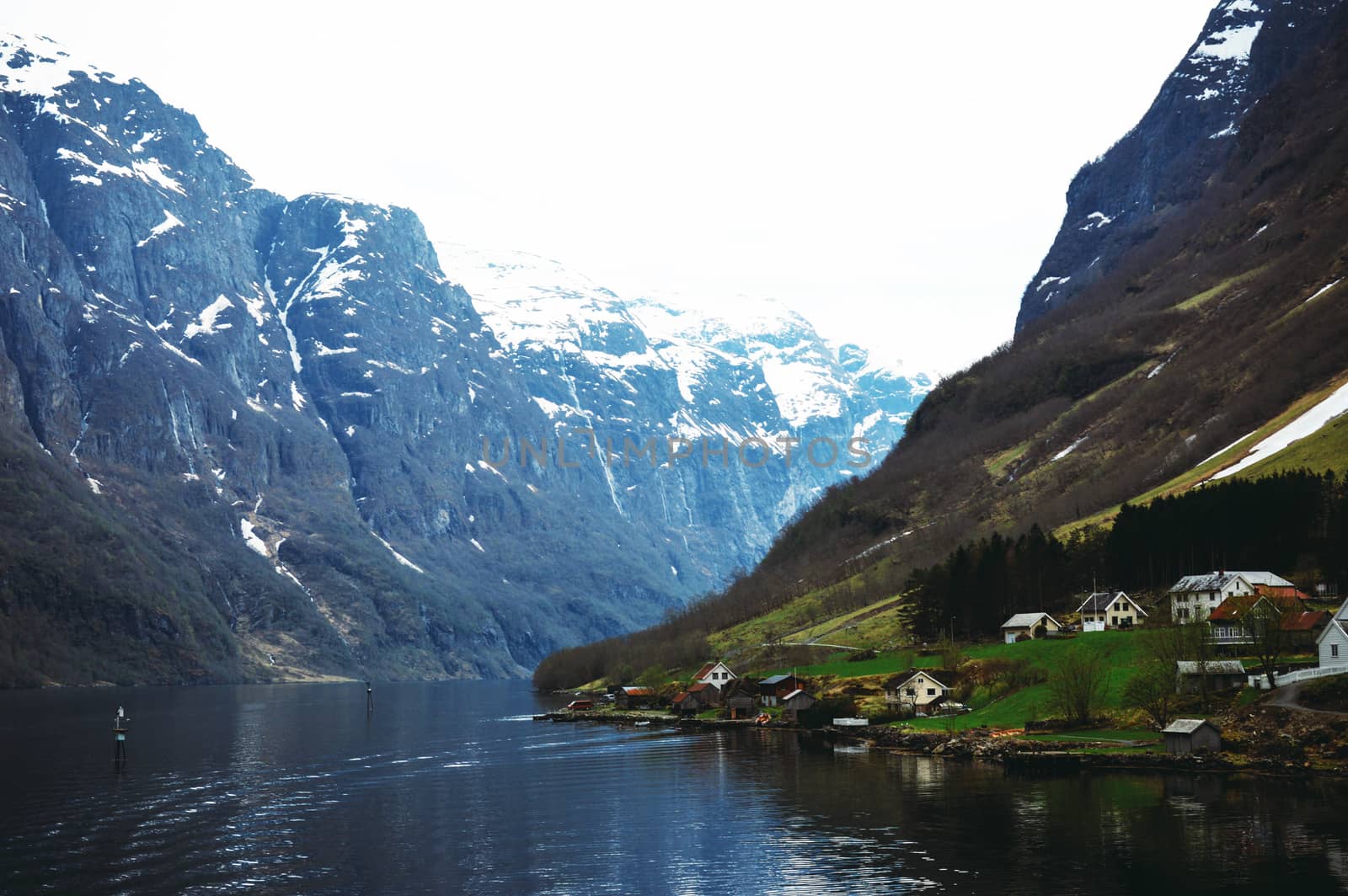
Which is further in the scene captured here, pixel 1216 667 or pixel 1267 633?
pixel 1216 667

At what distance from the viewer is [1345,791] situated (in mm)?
97812

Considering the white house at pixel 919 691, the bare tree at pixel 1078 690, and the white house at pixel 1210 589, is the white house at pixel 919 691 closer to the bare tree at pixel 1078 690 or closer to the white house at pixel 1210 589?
the bare tree at pixel 1078 690

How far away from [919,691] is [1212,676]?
4206 centimetres

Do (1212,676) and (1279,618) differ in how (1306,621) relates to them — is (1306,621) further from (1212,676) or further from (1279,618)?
(1212,676)

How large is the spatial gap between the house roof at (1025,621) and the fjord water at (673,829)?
38.2m

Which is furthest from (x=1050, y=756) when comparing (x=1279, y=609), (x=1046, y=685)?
(x=1279, y=609)

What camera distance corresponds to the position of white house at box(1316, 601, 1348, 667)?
387 feet

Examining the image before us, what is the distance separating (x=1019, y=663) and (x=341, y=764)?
7591cm

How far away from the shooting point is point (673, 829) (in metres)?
102

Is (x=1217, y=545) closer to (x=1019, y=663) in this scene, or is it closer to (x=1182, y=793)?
(x=1019, y=663)

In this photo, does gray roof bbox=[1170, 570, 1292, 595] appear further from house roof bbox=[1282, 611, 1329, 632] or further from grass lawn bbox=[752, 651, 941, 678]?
grass lawn bbox=[752, 651, 941, 678]

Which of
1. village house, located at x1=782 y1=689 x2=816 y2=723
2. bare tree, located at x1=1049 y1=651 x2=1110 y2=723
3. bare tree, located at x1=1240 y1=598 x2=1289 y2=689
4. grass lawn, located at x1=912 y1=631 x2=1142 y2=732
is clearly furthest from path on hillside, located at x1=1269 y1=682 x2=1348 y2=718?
village house, located at x1=782 y1=689 x2=816 y2=723

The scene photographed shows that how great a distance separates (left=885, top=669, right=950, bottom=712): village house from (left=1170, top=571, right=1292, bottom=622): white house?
1063 inches

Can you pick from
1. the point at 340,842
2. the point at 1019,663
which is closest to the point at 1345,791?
the point at 1019,663
